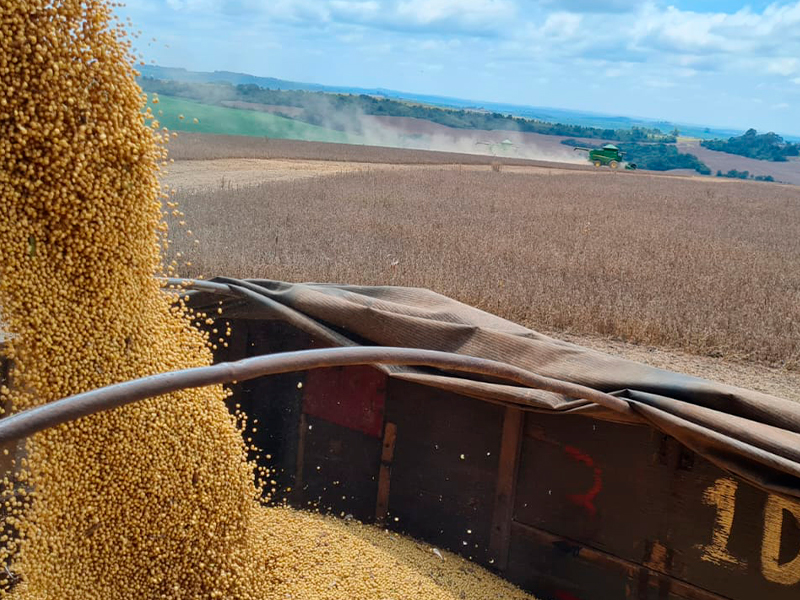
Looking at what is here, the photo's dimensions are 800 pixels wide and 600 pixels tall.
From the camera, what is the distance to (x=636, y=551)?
278cm

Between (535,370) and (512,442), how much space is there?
345mm

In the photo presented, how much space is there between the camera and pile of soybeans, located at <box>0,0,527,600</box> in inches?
90.7

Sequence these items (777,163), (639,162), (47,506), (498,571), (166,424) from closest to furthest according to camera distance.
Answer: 1. (47,506)
2. (166,424)
3. (498,571)
4. (639,162)
5. (777,163)

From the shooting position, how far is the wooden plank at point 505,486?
3.02m

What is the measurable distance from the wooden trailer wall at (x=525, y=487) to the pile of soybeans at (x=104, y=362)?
0.29 meters

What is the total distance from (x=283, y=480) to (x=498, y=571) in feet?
3.69

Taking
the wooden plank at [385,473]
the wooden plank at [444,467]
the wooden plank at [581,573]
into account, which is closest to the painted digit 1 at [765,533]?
the wooden plank at [581,573]

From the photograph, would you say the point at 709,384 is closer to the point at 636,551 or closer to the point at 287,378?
the point at 636,551

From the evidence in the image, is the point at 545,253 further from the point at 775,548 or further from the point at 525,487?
the point at 775,548

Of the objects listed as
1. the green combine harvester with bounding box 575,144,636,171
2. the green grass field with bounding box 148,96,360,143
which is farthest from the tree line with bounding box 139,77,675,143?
the green combine harvester with bounding box 575,144,636,171

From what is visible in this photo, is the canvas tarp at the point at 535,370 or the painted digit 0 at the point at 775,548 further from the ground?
the canvas tarp at the point at 535,370

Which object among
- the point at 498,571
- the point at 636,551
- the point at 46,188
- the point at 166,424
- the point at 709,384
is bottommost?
the point at 498,571

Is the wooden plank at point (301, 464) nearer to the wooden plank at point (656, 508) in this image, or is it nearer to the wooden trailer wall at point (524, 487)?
the wooden trailer wall at point (524, 487)

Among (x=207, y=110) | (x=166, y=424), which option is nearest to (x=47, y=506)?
(x=166, y=424)
